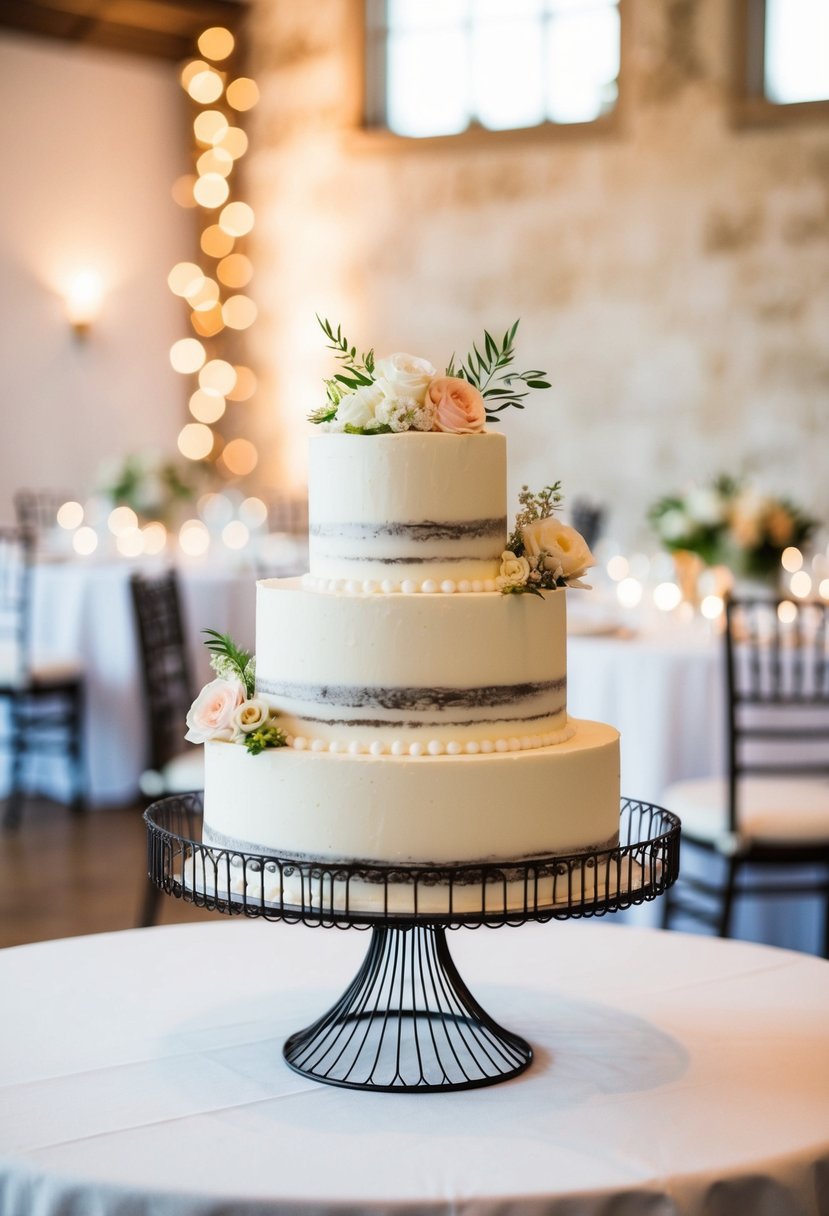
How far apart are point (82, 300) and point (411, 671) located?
8300 mm

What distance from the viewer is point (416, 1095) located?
1.58 m

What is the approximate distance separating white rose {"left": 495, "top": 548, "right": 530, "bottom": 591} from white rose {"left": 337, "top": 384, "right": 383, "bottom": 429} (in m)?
0.22

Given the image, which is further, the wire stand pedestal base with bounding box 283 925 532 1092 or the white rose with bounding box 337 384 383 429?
the white rose with bounding box 337 384 383 429

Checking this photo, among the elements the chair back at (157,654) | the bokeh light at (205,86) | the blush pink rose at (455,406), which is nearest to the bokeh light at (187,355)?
the bokeh light at (205,86)

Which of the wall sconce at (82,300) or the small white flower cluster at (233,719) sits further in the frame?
the wall sconce at (82,300)

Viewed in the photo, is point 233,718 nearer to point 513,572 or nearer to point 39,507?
point 513,572

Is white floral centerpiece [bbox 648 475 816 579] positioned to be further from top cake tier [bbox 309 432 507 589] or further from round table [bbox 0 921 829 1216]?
top cake tier [bbox 309 432 507 589]

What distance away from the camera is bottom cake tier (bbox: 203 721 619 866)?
1.65m

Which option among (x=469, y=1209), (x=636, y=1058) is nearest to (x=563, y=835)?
(x=636, y=1058)

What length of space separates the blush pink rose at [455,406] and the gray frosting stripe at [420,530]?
0.35ft

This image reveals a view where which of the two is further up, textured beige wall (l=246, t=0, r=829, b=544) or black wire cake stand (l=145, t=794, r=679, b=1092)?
textured beige wall (l=246, t=0, r=829, b=544)

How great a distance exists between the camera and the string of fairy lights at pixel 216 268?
32.9 ft

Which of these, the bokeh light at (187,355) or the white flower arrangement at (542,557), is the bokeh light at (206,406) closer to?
the bokeh light at (187,355)

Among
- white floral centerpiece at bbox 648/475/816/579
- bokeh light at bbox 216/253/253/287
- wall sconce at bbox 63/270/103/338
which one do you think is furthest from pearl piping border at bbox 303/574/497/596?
bokeh light at bbox 216/253/253/287
